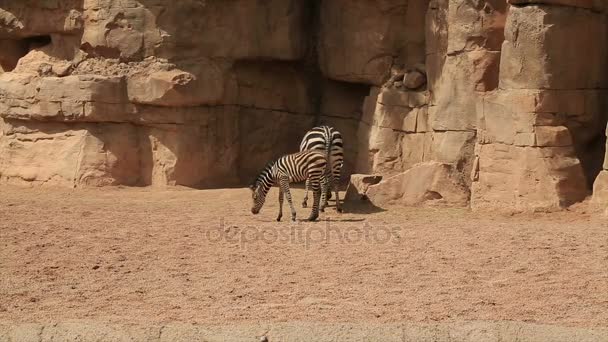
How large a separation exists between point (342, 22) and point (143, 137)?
3536 mm

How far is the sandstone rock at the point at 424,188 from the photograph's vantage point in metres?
14.1

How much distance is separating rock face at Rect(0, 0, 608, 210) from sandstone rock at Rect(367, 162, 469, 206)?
2 centimetres

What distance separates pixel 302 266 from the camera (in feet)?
35.0

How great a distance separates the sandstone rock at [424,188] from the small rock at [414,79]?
2160mm

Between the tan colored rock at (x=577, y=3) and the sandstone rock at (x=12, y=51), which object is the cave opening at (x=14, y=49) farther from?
the tan colored rock at (x=577, y=3)

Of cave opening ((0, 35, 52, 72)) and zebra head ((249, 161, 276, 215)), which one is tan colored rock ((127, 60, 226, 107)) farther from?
zebra head ((249, 161, 276, 215))

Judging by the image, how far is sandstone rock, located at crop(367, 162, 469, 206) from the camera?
14.1m

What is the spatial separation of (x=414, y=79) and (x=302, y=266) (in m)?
6.15

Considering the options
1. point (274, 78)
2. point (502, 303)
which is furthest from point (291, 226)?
point (274, 78)

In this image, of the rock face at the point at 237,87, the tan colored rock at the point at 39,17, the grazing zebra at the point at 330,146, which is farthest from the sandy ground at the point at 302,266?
the tan colored rock at the point at 39,17

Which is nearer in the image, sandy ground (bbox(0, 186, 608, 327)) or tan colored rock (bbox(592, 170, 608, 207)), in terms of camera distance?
sandy ground (bbox(0, 186, 608, 327))

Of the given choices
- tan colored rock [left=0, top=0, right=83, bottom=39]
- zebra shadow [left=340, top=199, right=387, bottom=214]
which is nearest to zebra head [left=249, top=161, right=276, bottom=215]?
zebra shadow [left=340, top=199, right=387, bottom=214]

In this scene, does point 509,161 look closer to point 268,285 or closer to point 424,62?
point 424,62

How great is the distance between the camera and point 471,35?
1431 centimetres
